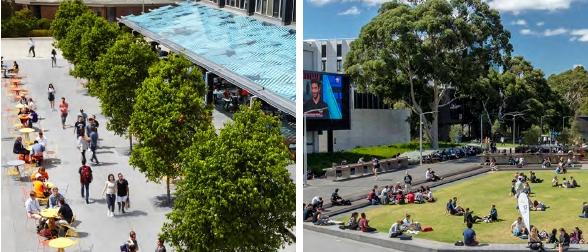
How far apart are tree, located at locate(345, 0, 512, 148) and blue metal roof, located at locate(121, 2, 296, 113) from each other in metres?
1.49

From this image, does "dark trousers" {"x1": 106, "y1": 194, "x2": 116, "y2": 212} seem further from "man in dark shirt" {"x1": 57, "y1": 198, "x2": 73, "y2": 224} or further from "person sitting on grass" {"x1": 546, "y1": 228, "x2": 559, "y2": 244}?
"person sitting on grass" {"x1": 546, "y1": 228, "x2": 559, "y2": 244}

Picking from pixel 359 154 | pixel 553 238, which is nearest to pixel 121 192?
pixel 359 154

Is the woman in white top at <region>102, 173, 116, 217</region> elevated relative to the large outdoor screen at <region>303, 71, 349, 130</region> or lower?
lower

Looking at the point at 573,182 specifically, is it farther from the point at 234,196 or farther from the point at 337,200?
the point at 234,196

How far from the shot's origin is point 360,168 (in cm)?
1142

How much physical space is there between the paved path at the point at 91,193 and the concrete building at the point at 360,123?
2871mm

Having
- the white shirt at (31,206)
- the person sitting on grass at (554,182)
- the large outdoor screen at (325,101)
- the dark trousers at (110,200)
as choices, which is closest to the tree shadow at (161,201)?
the dark trousers at (110,200)

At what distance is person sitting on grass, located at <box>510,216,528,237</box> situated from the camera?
32.3 ft

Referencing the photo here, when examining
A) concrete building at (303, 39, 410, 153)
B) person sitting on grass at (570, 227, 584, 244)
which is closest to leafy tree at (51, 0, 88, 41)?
concrete building at (303, 39, 410, 153)

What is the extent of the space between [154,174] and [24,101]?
6.77 m

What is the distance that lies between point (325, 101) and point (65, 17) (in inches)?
561

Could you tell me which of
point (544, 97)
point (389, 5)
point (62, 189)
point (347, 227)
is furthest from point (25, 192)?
point (544, 97)

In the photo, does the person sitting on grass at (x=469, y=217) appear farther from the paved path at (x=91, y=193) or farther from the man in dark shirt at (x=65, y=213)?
the man in dark shirt at (x=65, y=213)

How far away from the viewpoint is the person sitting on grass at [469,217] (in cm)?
1018
